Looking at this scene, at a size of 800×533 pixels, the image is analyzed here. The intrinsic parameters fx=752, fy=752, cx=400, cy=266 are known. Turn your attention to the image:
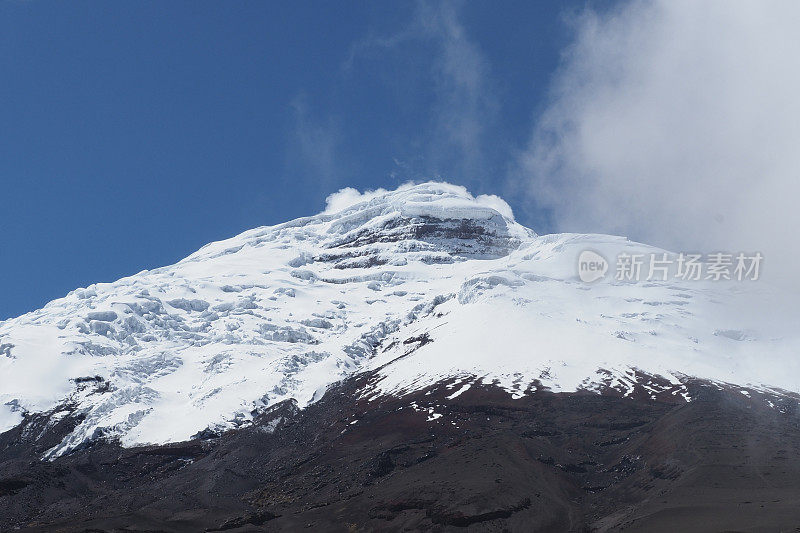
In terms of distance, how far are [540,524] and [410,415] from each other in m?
48.2

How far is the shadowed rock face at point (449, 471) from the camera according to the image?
76562 millimetres

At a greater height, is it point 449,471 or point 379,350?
point 379,350

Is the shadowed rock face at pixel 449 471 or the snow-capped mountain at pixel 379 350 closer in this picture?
the shadowed rock face at pixel 449 471

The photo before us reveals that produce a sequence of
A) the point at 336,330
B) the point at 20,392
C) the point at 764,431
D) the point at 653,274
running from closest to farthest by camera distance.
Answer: the point at 764,431, the point at 20,392, the point at 336,330, the point at 653,274

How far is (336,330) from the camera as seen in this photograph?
184750 mm

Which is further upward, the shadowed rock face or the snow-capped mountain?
the snow-capped mountain

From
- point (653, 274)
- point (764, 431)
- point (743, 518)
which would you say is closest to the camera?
point (743, 518)

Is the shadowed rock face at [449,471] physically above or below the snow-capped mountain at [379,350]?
below

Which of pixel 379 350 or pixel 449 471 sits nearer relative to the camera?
pixel 449 471

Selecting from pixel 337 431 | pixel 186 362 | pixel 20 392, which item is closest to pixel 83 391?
pixel 20 392

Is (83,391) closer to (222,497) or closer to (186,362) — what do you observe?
(186,362)

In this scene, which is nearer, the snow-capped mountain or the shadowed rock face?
the shadowed rock face

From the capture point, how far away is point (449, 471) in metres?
87.8

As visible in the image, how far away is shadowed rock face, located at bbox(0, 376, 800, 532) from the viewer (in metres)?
76.6
